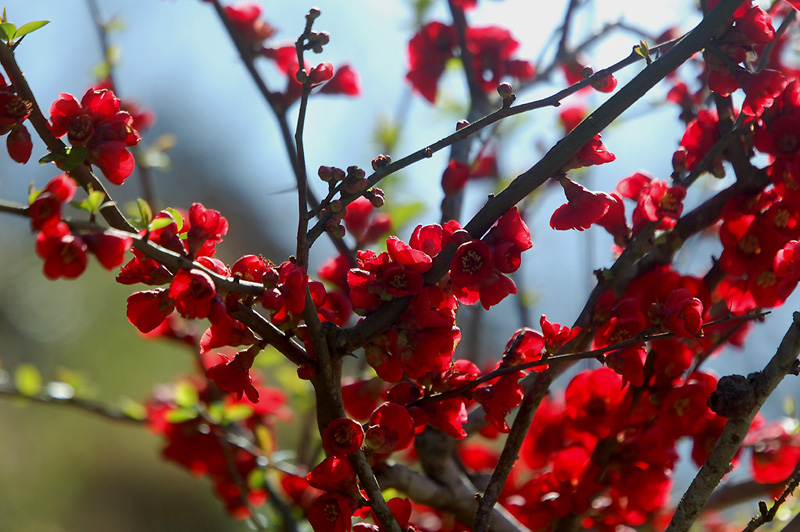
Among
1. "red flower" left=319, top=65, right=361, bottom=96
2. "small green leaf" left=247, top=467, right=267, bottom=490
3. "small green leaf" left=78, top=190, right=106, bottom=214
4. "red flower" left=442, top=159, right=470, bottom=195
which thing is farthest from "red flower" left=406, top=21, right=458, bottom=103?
"small green leaf" left=78, top=190, right=106, bottom=214

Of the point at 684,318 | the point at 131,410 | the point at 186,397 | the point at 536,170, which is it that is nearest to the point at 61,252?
the point at 536,170

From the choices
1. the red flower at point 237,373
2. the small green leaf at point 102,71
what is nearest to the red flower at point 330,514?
the red flower at point 237,373

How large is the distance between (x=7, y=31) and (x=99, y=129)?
10cm

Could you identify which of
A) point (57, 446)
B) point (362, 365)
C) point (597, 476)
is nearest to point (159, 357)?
point (57, 446)

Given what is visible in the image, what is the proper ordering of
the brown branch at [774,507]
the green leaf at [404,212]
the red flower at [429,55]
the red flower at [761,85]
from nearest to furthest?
the brown branch at [774,507] → the red flower at [761,85] → the red flower at [429,55] → the green leaf at [404,212]

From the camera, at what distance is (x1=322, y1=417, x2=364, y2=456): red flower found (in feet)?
1.87

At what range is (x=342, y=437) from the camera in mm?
578

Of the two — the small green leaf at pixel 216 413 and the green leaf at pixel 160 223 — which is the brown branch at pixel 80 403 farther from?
the green leaf at pixel 160 223

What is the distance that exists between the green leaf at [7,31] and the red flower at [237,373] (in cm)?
32

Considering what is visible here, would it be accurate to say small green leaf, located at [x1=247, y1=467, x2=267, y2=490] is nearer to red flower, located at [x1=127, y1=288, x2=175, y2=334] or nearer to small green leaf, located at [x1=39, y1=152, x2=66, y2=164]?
red flower, located at [x1=127, y1=288, x2=175, y2=334]

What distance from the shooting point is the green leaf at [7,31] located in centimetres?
54

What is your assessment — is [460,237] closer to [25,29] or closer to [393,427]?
[393,427]

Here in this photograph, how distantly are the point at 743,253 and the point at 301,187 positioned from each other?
52cm

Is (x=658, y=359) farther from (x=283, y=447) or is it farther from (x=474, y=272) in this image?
(x=283, y=447)
